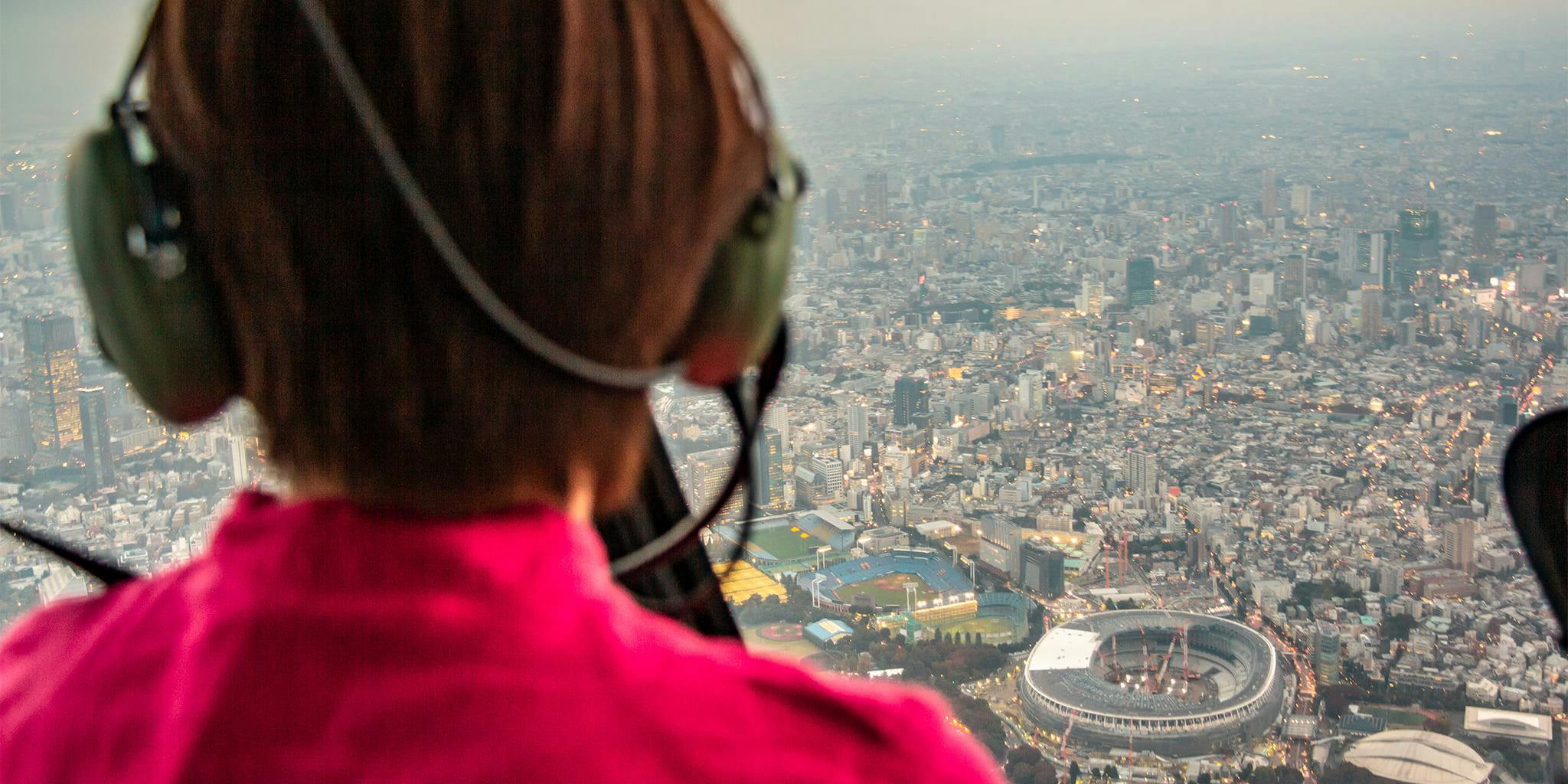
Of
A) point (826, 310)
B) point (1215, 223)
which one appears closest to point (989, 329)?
point (826, 310)

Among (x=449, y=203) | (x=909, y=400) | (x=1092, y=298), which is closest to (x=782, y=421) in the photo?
(x=909, y=400)

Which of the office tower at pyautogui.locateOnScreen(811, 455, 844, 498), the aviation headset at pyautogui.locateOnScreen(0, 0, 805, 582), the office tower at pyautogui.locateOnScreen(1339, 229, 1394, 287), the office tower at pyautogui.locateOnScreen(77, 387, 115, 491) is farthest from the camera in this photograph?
the office tower at pyautogui.locateOnScreen(1339, 229, 1394, 287)

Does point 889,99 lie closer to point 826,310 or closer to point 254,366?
point 826,310

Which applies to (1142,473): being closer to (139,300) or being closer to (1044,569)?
(1044,569)

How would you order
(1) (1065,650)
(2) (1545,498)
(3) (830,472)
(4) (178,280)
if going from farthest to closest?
1. (3) (830,472)
2. (1) (1065,650)
3. (2) (1545,498)
4. (4) (178,280)

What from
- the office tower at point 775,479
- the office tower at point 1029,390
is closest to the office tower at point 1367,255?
the office tower at point 1029,390

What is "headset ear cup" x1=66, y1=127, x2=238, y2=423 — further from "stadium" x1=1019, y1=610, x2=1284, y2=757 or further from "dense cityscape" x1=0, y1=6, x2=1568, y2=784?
"stadium" x1=1019, y1=610, x2=1284, y2=757

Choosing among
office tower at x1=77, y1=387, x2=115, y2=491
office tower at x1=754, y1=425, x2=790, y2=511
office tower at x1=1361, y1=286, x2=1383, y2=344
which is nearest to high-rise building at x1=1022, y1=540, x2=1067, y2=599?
office tower at x1=754, y1=425, x2=790, y2=511
